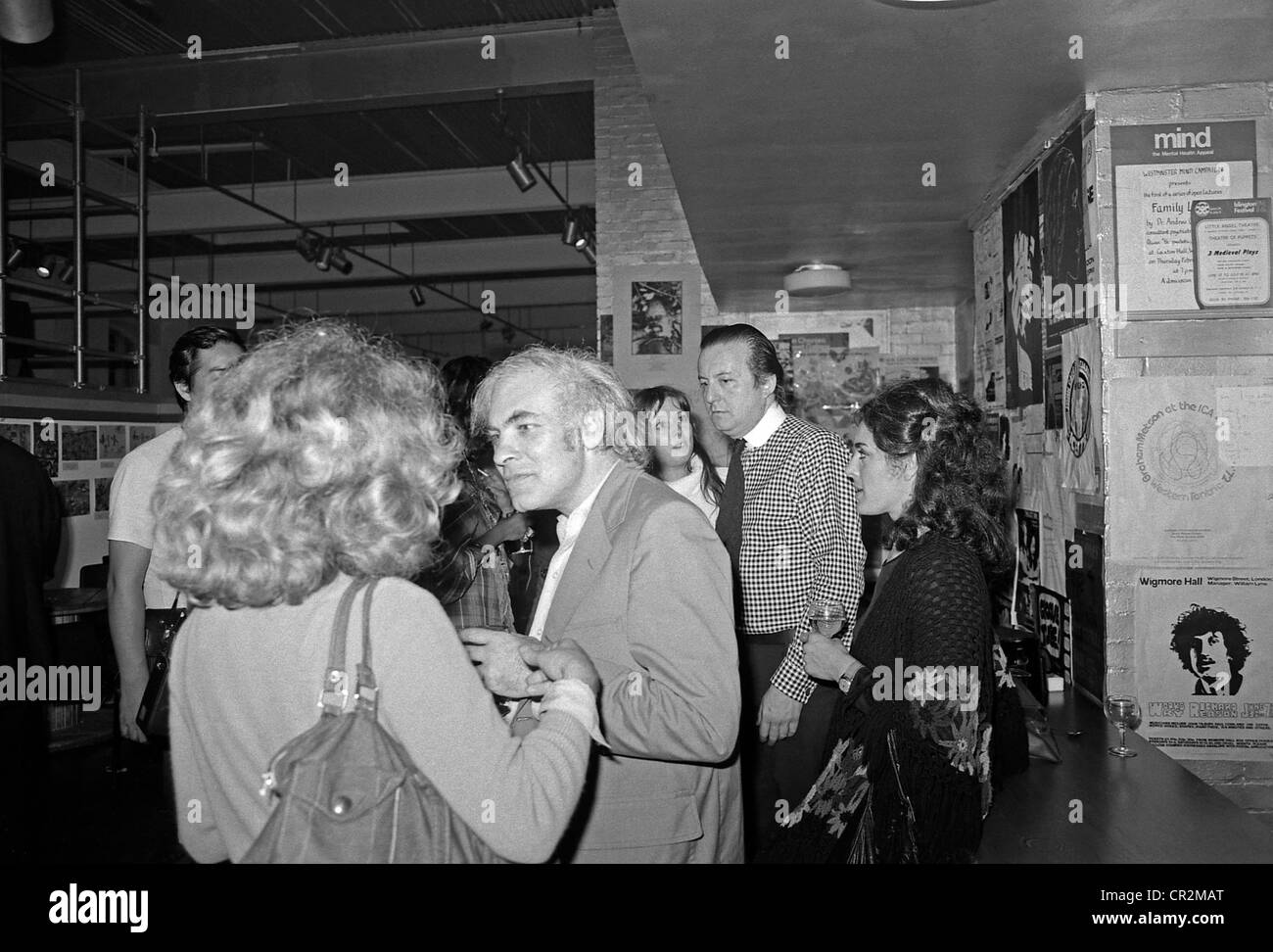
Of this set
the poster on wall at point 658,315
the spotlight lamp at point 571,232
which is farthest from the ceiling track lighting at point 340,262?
the poster on wall at point 658,315

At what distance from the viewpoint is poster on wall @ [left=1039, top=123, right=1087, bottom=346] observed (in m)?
3.18

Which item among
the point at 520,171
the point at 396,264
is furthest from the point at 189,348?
the point at 396,264

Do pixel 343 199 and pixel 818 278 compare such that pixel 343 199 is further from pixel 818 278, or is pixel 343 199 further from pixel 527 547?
pixel 527 547

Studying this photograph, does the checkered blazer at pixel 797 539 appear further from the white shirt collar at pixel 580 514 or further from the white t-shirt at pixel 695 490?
the white shirt collar at pixel 580 514

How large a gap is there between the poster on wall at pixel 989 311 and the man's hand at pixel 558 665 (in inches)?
141

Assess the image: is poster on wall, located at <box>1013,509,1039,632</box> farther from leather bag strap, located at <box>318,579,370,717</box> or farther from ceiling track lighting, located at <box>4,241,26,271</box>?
ceiling track lighting, located at <box>4,241,26,271</box>

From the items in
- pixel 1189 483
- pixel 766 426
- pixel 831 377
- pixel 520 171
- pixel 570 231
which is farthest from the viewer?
Answer: pixel 570 231

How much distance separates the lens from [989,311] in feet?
15.4

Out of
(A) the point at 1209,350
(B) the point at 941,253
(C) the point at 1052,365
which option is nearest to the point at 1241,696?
(A) the point at 1209,350

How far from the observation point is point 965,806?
6.05 feet

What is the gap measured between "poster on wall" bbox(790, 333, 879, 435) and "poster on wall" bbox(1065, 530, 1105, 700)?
451cm

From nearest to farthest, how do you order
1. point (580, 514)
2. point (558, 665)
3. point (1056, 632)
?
point (558, 665) < point (580, 514) < point (1056, 632)
